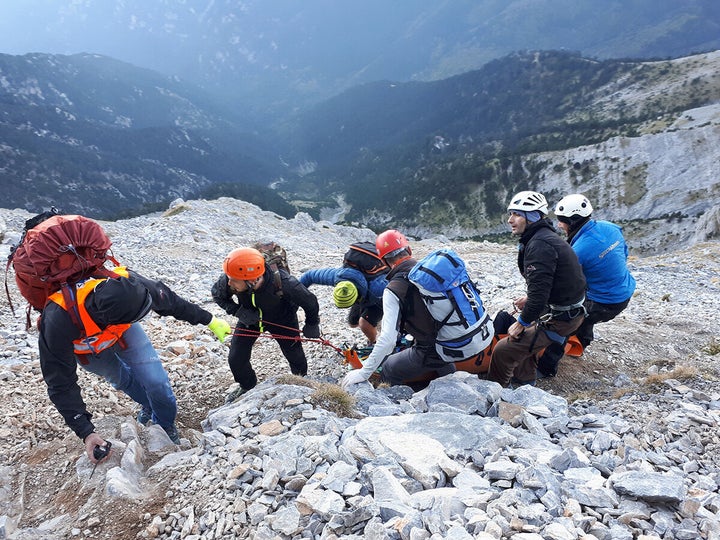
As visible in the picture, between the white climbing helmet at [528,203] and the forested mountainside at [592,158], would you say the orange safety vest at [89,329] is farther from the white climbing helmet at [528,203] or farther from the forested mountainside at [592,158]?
the forested mountainside at [592,158]

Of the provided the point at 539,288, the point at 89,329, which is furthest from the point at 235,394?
the point at 539,288

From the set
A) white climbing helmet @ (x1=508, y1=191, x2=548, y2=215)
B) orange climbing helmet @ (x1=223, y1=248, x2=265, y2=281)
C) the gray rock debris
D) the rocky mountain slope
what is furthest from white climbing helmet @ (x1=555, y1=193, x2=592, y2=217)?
orange climbing helmet @ (x1=223, y1=248, x2=265, y2=281)

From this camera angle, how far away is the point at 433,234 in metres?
106

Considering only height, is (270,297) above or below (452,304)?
above

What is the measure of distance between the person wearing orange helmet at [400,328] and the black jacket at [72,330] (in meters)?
2.59

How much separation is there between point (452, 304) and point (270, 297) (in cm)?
247

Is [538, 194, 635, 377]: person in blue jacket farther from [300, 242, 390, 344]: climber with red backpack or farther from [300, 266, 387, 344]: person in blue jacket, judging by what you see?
[300, 266, 387, 344]: person in blue jacket

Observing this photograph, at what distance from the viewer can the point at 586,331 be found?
23.8 feet

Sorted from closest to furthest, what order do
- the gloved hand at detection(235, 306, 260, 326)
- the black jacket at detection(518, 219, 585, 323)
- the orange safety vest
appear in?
1. the orange safety vest
2. the black jacket at detection(518, 219, 585, 323)
3. the gloved hand at detection(235, 306, 260, 326)

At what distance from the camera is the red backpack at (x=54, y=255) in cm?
353

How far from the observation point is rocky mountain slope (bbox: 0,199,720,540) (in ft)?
10.00

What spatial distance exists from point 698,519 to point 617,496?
0.49 meters

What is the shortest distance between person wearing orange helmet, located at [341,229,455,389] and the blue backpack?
158 millimetres

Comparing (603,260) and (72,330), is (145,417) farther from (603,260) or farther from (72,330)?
(603,260)
